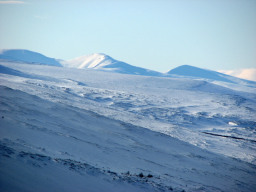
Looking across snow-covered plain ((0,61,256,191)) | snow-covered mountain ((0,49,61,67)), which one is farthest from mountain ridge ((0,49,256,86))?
snow-covered plain ((0,61,256,191))

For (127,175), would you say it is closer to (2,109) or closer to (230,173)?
(230,173)

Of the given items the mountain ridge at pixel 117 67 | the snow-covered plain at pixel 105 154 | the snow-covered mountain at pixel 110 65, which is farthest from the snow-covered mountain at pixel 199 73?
the snow-covered plain at pixel 105 154

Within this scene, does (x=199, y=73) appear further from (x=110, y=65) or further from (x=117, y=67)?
(x=110, y=65)

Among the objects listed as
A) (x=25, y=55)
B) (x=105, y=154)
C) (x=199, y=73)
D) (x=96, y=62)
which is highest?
(x=199, y=73)

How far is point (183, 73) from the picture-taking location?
16362 cm

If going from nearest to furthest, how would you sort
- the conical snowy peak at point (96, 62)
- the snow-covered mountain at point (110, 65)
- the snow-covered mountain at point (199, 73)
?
the snow-covered mountain at point (110, 65), the snow-covered mountain at point (199, 73), the conical snowy peak at point (96, 62)

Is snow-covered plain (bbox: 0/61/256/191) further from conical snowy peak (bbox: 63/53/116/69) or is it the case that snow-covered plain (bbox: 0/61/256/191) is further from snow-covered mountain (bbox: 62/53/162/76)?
conical snowy peak (bbox: 63/53/116/69)

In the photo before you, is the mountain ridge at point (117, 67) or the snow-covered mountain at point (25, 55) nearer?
the mountain ridge at point (117, 67)

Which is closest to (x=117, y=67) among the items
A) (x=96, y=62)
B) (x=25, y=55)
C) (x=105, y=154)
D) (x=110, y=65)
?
(x=110, y=65)

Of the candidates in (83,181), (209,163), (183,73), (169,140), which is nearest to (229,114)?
(169,140)

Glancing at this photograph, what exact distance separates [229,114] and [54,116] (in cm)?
2586

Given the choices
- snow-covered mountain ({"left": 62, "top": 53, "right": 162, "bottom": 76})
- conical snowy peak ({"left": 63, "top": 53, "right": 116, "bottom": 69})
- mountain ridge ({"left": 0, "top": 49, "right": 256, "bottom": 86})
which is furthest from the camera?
conical snowy peak ({"left": 63, "top": 53, "right": 116, "bottom": 69})

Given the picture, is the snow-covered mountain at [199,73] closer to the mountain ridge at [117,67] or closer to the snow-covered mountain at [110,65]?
the mountain ridge at [117,67]

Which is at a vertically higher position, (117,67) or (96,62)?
(96,62)
